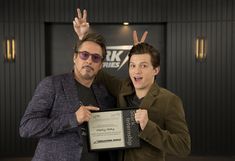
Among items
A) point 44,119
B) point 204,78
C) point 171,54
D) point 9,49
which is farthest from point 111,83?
point 9,49

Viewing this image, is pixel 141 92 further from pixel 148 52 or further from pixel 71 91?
pixel 71 91

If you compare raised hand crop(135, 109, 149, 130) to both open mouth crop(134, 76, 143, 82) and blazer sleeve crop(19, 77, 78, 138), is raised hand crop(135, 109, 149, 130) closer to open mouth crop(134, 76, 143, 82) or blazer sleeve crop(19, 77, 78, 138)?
open mouth crop(134, 76, 143, 82)

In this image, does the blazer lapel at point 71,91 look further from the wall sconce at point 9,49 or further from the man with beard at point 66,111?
the wall sconce at point 9,49

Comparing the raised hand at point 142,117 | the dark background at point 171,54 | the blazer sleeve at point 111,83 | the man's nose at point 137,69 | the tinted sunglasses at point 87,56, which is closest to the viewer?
the raised hand at point 142,117

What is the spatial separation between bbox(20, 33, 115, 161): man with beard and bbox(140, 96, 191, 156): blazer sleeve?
0.31m

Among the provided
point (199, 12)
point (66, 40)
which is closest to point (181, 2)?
point (199, 12)

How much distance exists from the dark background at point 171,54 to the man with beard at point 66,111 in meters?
4.26

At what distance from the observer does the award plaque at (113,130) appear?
1.80 m

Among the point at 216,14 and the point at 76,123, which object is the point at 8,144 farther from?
the point at 76,123

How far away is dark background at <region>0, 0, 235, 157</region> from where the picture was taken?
238 inches

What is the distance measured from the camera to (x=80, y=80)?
6.65 ft

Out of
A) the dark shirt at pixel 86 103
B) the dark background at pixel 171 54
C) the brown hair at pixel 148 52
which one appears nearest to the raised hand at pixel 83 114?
the dark shirt at pixel 86 103

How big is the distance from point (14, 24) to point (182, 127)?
4955 millimetres

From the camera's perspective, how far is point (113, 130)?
72.6 inches
